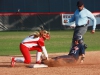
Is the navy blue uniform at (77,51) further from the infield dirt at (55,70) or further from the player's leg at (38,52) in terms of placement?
the player's leg at (38,52)

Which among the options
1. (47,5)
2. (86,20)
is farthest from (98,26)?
(86,20)

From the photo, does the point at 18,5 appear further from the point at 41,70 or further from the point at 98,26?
the point at 41,70

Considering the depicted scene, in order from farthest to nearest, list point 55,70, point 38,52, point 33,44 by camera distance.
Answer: point 38,52
point 33,44
point 55,70

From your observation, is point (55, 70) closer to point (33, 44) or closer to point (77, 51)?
point (33, 44)

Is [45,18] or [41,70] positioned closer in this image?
[41,70]

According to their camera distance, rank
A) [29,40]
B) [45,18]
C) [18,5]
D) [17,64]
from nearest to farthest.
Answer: [29,40] < [17,64] < [45,18] < [18,5]

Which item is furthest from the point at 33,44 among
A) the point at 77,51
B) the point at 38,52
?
the point at 77,51

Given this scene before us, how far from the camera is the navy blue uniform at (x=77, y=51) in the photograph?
12.8m

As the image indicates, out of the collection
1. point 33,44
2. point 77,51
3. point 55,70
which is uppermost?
point 33,44

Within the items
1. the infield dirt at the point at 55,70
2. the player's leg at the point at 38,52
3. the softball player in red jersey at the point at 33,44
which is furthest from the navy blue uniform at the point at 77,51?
the softball player in red jersey at the point at 33,44

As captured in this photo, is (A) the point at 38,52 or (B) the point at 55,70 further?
(A) the point at 38,52

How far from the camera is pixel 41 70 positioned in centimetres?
1143

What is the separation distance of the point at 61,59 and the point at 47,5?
31.2m

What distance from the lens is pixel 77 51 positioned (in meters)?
12.9
